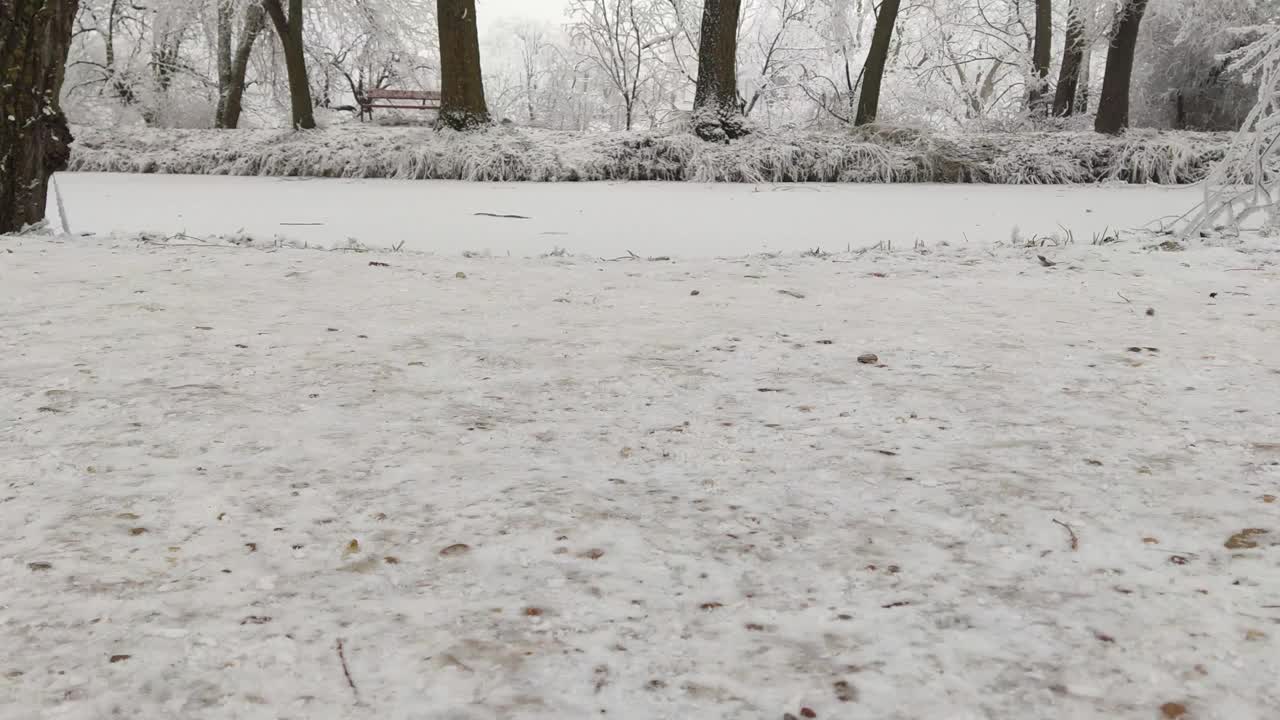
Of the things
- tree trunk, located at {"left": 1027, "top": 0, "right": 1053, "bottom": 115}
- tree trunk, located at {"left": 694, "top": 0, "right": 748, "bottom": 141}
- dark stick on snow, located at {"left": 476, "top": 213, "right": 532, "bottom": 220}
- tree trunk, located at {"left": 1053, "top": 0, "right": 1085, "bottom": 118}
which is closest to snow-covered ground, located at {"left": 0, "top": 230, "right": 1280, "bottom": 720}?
dark stick on snow, located at {"left": 476, "top": 213, "right": 532, "bottom": 220}

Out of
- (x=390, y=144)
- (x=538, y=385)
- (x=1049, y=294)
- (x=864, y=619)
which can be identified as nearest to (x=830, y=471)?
(x=864, y=619)

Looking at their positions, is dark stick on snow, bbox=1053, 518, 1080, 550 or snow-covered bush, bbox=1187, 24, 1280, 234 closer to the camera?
dark stick on snow, bbox=1053, 518, 1080, 550

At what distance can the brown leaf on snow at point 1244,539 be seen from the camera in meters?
1.20

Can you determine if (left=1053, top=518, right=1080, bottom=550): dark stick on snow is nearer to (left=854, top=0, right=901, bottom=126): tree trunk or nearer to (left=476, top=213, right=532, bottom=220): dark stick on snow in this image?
(left=476, top=213, right=532, bottom=220): dark stick on snow

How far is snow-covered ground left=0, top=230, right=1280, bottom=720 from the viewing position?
3.06ft

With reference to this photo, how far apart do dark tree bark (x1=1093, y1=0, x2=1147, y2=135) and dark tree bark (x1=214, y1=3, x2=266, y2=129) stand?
10.8m

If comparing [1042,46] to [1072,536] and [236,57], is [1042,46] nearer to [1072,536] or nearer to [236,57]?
[236,57]

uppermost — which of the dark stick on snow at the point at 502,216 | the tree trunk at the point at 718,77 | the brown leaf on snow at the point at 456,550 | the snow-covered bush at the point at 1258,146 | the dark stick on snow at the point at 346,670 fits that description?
the tree trunk at the point at 718,77

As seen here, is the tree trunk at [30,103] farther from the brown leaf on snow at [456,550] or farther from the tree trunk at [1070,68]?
the tree trunk at [1070,68]

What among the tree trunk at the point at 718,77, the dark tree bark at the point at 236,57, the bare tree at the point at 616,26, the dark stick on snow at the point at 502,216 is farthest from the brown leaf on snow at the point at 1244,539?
the dark tree bark at the point at 236,57

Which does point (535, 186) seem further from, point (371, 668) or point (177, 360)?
point (371, 668)

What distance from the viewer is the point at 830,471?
1.49m

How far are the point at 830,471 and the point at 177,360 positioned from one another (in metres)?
1.50

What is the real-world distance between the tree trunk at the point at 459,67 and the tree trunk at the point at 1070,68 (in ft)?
23.9
